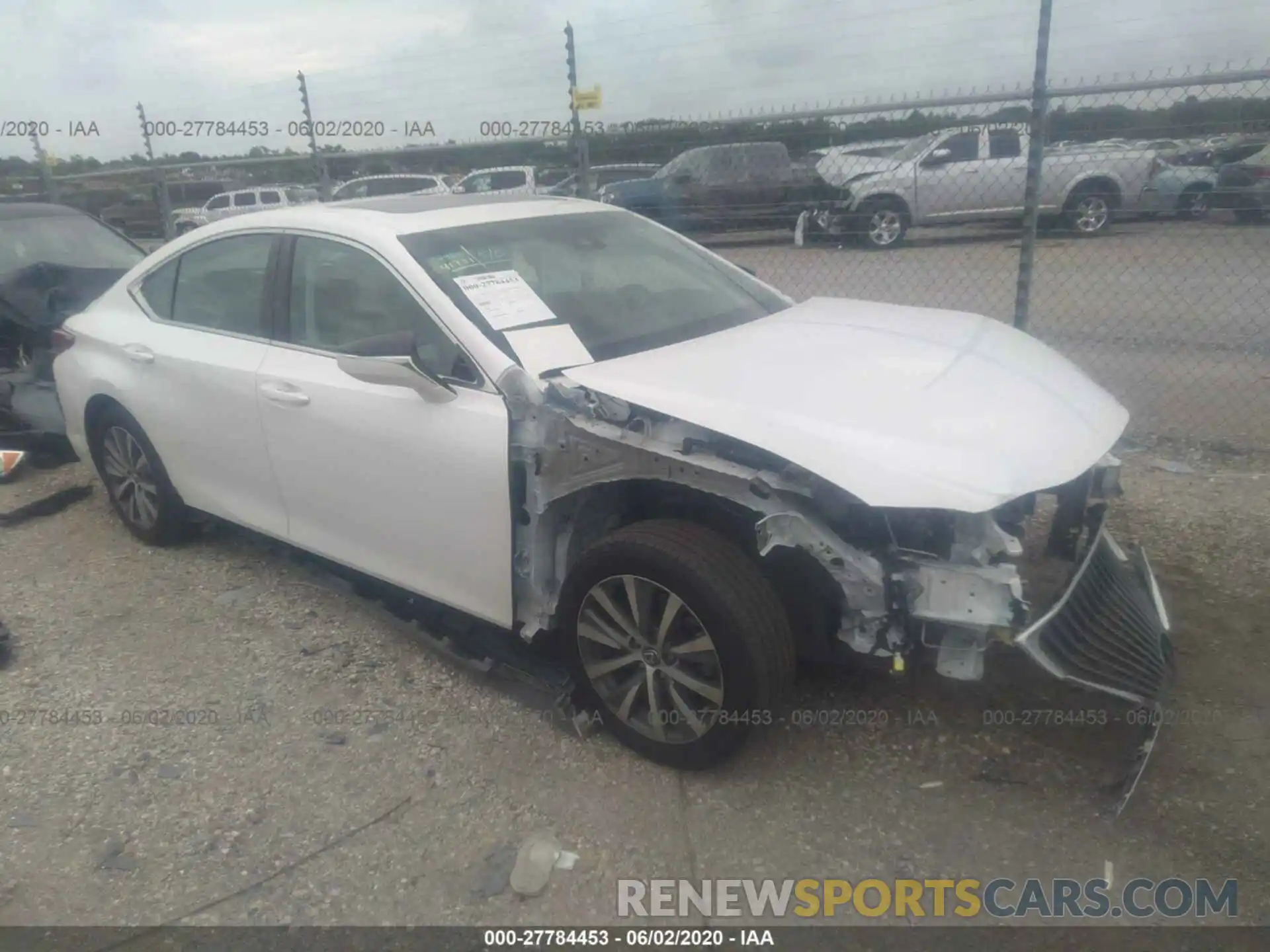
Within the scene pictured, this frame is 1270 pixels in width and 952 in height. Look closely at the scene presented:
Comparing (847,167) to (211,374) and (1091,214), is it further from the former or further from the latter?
(211,374)

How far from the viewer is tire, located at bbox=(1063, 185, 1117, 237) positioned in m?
7.54

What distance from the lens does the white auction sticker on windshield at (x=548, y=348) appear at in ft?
9.95

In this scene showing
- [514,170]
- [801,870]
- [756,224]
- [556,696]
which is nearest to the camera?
[801,870]

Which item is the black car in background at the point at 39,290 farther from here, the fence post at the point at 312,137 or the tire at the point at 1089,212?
the tire at the point at 1089,212

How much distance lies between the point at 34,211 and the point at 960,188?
28.4 ft

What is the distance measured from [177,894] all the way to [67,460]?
4792 mm

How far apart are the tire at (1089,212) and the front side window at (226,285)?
234 inches

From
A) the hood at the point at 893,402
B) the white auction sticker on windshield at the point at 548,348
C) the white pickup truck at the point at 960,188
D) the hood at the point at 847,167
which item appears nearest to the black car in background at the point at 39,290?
the white auction sticker on windshield at the point at 548,348

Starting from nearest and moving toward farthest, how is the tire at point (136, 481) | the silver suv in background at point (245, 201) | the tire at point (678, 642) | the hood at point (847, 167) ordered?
the tire at point (678, 642)
the tire at point (136, 481)
the hood at point (847, 167)
the silver suv in background at point (245, 201)

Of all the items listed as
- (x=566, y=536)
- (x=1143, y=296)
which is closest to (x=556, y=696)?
(x=566, y=536)

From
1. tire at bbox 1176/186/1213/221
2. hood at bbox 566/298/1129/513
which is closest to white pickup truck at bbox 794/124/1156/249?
tire at bbox 1176/186/1213/221

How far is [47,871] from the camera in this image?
2680 millimetres

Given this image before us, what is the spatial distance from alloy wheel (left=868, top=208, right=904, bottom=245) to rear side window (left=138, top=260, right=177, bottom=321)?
23.4 ft

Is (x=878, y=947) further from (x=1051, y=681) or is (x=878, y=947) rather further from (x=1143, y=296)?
(x=1143, y=296)
